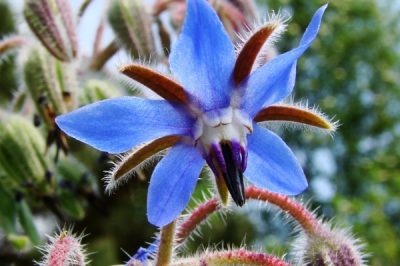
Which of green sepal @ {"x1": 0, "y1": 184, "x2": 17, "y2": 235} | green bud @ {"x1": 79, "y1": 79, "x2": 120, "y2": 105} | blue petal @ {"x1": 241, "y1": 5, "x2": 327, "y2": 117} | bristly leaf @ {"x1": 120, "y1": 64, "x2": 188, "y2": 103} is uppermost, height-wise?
green bud @ {"x1": 79, "y1": 79, "x2": 120, "y2": 105}

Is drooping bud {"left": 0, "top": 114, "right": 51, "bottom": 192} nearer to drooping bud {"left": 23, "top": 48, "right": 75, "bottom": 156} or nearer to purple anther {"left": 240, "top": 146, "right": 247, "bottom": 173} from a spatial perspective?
drooping bud {"left": 23, "top": 48, "right": 75, "bottom": 156}

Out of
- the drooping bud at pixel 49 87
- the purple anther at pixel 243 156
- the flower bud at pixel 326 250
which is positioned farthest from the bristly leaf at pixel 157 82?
the drooping bud at pixel 49 87

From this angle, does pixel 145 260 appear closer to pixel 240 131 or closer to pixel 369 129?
pixel 240 131

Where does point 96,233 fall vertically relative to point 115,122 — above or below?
above

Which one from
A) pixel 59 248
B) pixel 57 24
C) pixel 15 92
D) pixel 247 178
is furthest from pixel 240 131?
pixel 15 92

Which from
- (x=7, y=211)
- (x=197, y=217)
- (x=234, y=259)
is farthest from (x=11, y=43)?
(x=234, y=259)

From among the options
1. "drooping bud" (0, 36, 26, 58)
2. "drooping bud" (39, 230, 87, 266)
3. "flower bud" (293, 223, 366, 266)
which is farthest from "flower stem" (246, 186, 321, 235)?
"drooping bud" (0, 36, 26, 58)

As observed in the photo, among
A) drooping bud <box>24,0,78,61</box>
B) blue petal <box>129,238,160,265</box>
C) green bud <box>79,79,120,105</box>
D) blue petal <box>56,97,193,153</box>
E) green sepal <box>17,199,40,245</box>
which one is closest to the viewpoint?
blue petal <box>56,97,193,153</box>
